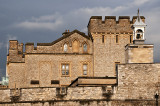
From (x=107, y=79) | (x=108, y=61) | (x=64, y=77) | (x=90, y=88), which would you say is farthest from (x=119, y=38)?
(x=90, y=88)

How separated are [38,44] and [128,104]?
711 inches

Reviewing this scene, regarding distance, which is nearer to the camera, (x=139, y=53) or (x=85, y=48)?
(x=139, y=53)

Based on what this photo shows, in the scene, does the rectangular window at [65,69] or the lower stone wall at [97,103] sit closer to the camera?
the lower stone wall at [97,103]

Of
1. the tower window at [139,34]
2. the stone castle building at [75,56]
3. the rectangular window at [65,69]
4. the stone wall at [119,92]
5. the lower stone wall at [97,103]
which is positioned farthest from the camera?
the rectangular window at [65,69]

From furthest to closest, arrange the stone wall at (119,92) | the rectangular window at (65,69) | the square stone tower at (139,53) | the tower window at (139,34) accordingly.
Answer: the rectangular window at (65,69) < the tower window at (139,34) < the square stone tower at (139,53) < the stone wall at (119,92)

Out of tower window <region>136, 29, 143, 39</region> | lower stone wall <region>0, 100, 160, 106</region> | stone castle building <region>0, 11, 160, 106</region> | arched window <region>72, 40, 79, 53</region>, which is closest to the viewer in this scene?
lower stone wall <region>0, 100, 160, 106</region>

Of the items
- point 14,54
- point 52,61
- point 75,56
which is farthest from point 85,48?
point 14,54

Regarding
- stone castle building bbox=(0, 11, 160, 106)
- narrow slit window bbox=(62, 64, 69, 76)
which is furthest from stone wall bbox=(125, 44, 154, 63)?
narrow slit window bbox=(62, 64, 69, 76)

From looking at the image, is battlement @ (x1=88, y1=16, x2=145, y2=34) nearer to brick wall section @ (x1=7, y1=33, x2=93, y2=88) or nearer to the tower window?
brick wall section @ (x1=7, y1=33, x2=93, y2=88)

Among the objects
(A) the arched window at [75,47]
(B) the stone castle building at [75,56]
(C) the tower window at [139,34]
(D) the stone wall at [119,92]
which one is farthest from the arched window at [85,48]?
(D) the stone wall at [119,92]

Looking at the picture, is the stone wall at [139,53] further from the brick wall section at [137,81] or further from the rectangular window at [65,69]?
the rectangular window at [65,69]

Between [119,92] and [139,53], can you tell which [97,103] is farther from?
[139,53]

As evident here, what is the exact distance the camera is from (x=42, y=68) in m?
38.5

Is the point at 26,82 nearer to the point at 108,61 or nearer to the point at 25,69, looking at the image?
the point at 25,69
